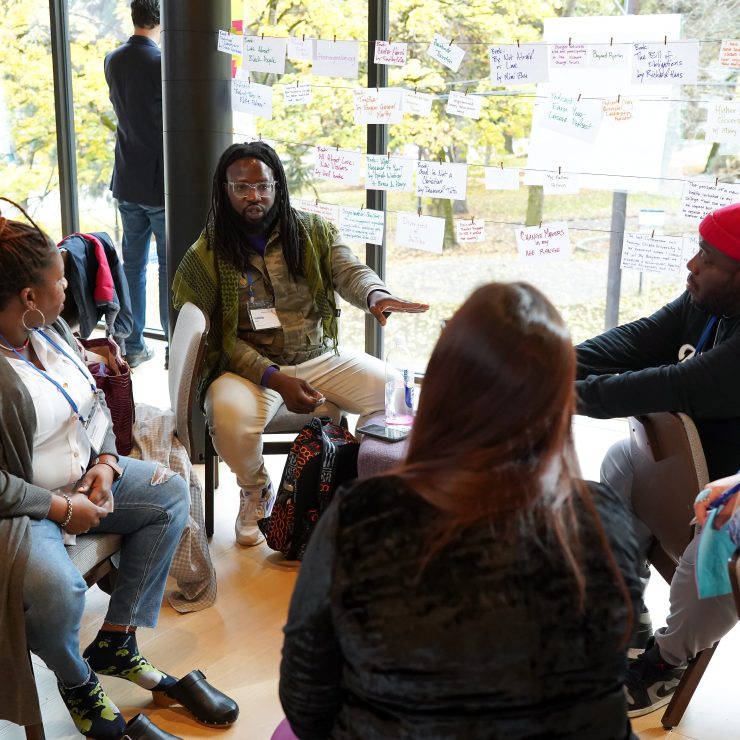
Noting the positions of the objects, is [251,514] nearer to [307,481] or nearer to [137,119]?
[307,481]

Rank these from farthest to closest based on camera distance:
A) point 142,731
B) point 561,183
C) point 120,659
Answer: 1. point 561,183
2. point 120,659
3. point 142,731

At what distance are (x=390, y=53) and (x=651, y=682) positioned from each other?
2697 mm

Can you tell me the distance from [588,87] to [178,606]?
2.41 metres

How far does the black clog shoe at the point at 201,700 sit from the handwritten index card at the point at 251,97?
263cm

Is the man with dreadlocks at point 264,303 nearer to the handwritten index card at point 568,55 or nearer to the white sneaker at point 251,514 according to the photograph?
the white sneaker at point 251,514

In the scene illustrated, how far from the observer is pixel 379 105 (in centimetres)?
392

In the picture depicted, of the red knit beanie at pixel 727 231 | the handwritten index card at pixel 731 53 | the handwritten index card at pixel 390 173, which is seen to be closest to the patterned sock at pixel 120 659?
the red knit beanie at pixel 727 231

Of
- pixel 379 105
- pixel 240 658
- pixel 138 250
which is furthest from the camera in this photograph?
pixel 138 250

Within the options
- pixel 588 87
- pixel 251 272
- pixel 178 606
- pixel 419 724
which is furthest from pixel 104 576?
pixel 588 87

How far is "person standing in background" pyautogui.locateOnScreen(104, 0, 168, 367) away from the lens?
14.9 feet

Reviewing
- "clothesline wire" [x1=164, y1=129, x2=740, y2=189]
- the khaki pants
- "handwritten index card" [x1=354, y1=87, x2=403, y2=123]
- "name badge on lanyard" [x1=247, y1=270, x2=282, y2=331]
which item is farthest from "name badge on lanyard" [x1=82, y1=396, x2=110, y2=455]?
"handwritten index card" [x1=354, y1=87, x2=403, y2=123]

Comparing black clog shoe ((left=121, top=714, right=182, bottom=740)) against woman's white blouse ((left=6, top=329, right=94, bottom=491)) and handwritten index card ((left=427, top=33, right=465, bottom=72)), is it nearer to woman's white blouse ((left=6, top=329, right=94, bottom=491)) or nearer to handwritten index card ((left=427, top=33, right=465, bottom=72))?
woman's white blouse ((left=6, top=329, right=94, bottom=491))

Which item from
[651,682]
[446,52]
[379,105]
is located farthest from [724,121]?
[651,682]

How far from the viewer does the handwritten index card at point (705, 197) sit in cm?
329
